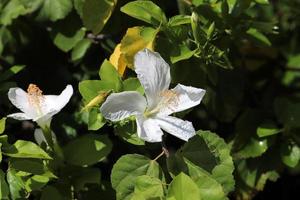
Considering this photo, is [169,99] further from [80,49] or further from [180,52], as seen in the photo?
[80,49]

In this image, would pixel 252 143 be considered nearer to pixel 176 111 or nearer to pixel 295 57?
pixel 176 111

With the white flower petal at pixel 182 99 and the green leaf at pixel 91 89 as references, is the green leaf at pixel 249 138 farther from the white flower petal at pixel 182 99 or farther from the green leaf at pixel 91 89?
A: the green leaf at pixel 91 89

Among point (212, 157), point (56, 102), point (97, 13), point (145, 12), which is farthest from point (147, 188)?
point (97, 13)

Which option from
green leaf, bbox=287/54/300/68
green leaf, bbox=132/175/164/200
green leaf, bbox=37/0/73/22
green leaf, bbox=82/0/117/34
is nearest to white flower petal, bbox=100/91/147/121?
green leaf, bbox=132/175/164/200

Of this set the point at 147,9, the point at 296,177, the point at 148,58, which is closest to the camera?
the point at 148,58

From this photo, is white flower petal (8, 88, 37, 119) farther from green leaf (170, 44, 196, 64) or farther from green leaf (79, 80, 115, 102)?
green leaf (170, 44, 196, 64)

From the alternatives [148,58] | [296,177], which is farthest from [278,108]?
[148,58]

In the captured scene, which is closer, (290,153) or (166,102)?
(166,102)
